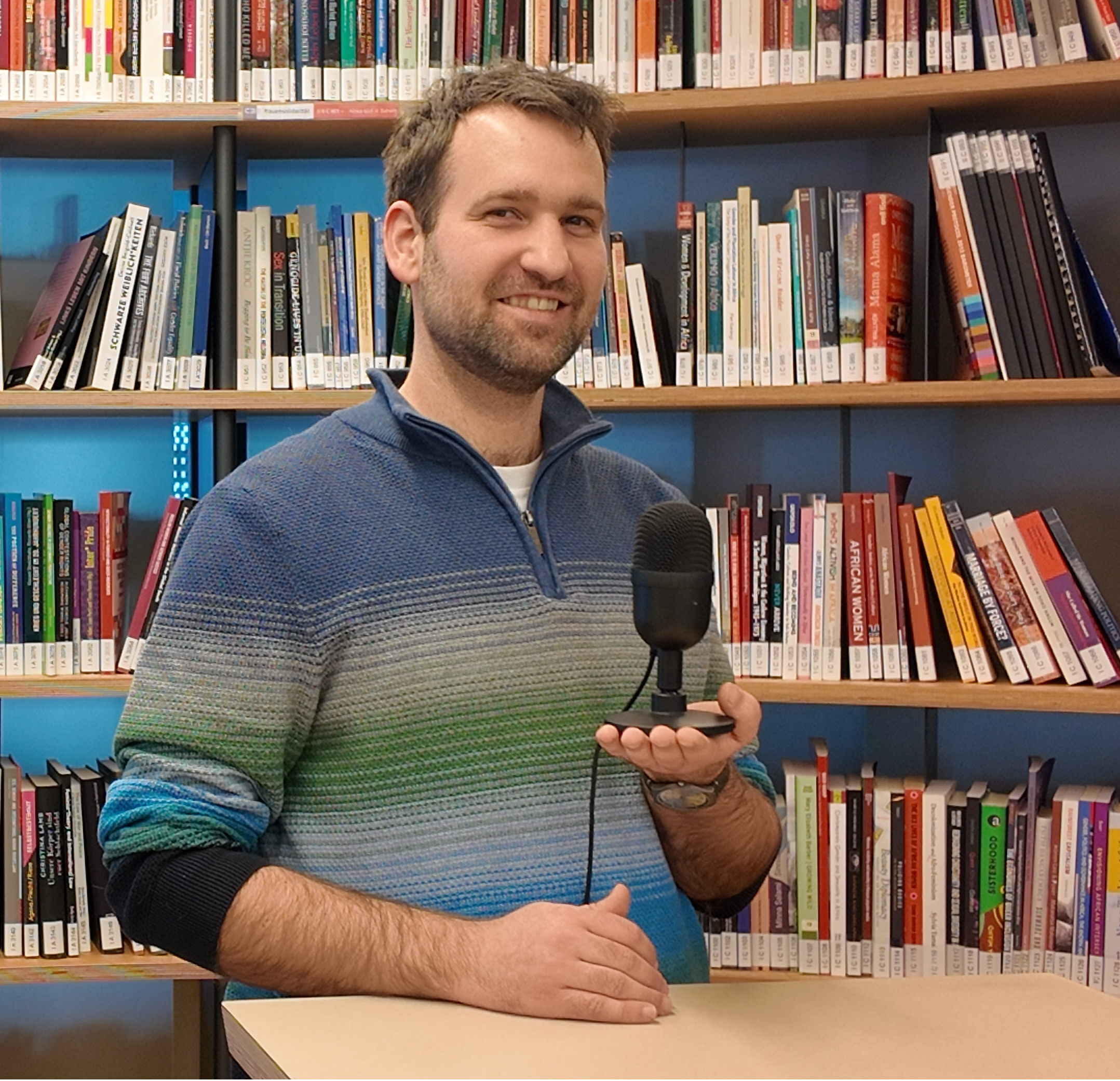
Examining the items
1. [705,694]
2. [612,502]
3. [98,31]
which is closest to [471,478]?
[612,502]

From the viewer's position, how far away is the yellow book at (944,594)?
2.23 metres

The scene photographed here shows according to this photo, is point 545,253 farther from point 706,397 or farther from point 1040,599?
point 1040,599

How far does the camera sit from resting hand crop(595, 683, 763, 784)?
105cm

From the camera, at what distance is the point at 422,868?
1285 mm

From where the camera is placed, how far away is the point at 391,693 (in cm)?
132

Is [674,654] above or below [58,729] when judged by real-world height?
above

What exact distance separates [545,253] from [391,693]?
493 millimetres

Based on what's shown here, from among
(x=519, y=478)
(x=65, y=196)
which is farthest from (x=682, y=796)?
(x=65, y=196)

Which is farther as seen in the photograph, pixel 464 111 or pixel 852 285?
pixel 852 285

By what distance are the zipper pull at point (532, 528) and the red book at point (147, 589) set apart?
3.76 feet

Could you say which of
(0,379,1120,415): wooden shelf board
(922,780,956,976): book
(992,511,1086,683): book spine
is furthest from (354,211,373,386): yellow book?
(922,780,956,976): book

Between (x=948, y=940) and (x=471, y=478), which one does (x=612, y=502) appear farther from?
(x=948, y=940)

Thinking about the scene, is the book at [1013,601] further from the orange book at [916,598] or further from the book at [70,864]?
the book at [70,864]

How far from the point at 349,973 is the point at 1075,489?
70.1 inches
